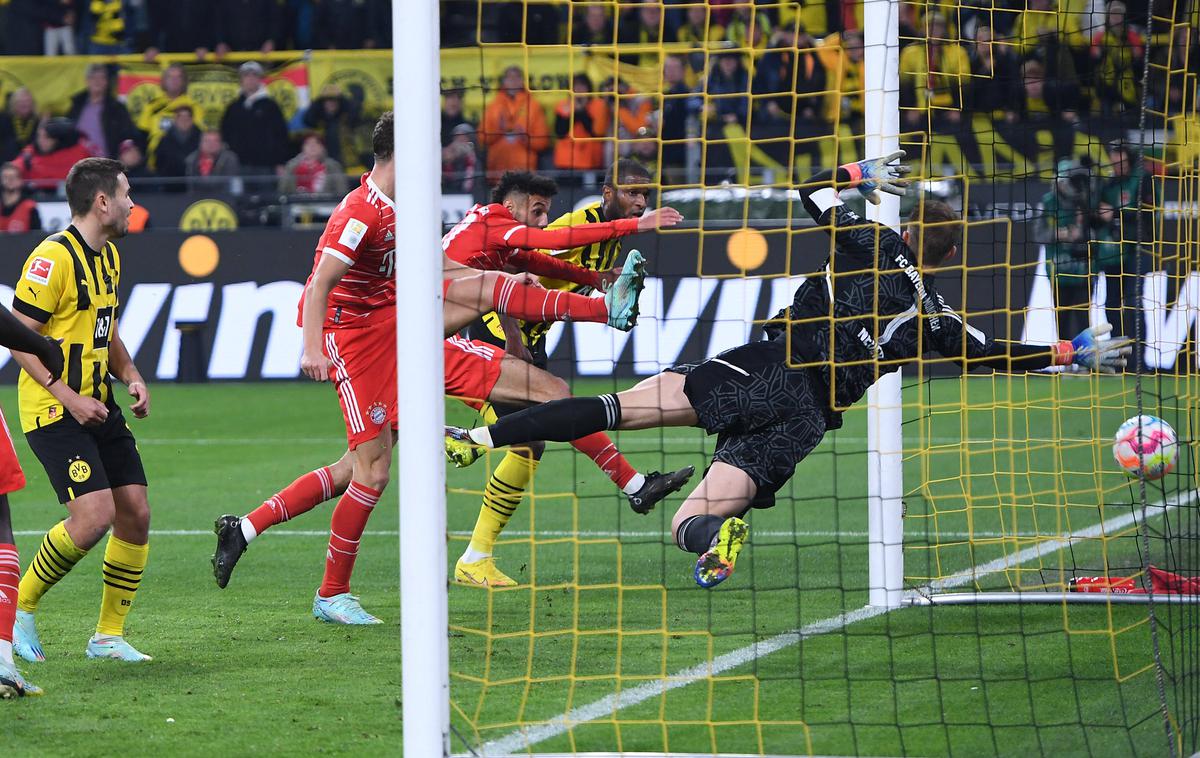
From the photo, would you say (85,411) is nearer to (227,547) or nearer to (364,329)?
(227,547)

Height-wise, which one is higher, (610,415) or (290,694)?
(610,415)

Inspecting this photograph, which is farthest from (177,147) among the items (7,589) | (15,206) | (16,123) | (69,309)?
(7,589)

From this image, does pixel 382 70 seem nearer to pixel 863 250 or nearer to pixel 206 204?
pixel 206 204

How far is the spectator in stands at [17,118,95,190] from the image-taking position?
719 inches

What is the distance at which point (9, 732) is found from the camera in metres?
4.59

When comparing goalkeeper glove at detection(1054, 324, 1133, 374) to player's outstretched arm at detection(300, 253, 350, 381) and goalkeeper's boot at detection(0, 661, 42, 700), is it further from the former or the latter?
goalkeeper's boot at detection(0, 661, 42, 700)

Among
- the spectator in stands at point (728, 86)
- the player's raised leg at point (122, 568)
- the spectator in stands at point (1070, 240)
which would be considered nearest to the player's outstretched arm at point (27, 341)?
the player's raised leg at point (122, 568)

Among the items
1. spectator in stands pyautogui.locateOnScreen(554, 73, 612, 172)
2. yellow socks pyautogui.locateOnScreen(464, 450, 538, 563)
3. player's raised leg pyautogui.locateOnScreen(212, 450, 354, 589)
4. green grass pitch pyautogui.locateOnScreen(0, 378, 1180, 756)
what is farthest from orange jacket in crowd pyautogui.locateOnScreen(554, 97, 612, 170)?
player's raised leg pyautogui.locateOnScreen(212, 450, 354, 589)

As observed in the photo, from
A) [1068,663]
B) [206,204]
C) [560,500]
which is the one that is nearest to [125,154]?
[206,204]

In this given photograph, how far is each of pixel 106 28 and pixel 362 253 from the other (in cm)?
1682

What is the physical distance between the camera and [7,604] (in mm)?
4871

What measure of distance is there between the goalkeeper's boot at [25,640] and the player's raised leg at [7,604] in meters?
0.56

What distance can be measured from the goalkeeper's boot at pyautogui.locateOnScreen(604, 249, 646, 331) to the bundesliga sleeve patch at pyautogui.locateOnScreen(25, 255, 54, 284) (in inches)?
77.7

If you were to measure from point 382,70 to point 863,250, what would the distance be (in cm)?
1402
